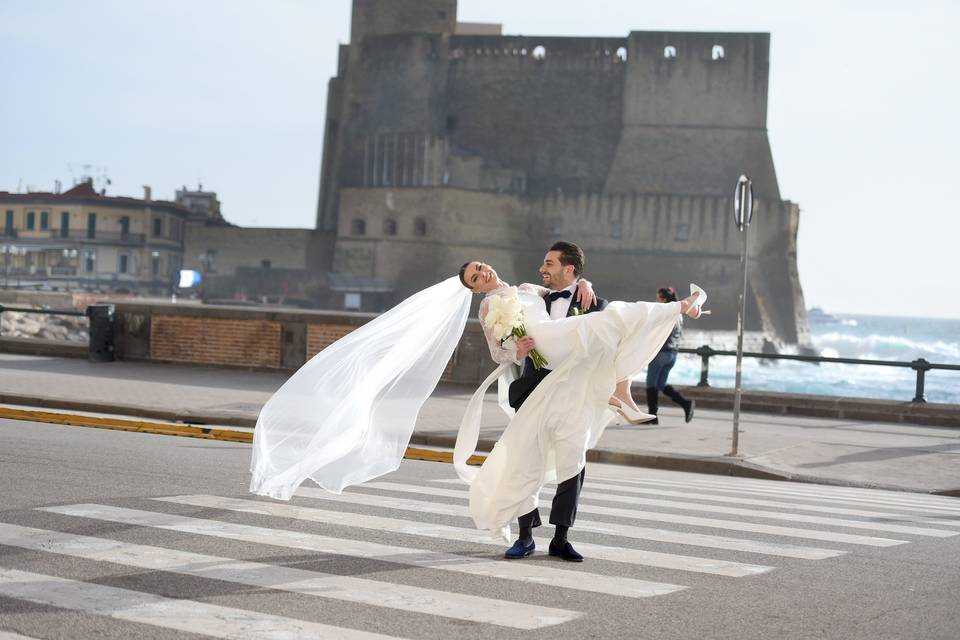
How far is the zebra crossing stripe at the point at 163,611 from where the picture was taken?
4492 mm

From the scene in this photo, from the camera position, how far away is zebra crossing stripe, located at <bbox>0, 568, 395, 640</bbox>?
4.49m

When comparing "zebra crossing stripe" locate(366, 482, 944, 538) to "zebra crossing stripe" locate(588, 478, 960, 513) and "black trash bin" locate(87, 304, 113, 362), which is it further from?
"black trash bin" locate(87, 304, 113, 362)

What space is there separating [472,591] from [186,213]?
279 feet

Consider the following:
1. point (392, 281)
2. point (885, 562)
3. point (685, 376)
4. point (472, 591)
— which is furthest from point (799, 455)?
point (392, 281)

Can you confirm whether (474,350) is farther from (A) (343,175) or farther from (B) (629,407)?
(A) (343,175)

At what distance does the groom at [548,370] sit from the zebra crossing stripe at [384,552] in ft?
0.62

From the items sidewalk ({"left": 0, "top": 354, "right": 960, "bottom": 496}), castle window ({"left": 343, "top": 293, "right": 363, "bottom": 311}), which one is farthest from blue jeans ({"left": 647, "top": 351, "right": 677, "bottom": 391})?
castle window ({"left": 343, "top": 293, "right": 363, "bottom": 311})

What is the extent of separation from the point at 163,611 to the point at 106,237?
80.4 m

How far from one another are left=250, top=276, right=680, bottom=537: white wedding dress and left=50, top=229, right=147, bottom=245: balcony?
256ft

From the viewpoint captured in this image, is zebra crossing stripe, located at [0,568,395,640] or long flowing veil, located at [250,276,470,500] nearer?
zebra crossing stripe, located at [0,568,395,640]

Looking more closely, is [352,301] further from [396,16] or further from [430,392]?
[430,392]

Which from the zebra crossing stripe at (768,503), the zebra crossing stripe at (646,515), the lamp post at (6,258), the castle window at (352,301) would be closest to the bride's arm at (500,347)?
the zebra crossing stripe at (646,515)

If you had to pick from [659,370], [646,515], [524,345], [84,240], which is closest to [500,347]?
[524,345]

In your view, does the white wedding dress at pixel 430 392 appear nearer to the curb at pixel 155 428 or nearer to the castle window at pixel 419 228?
the curb at pixel 155 428
